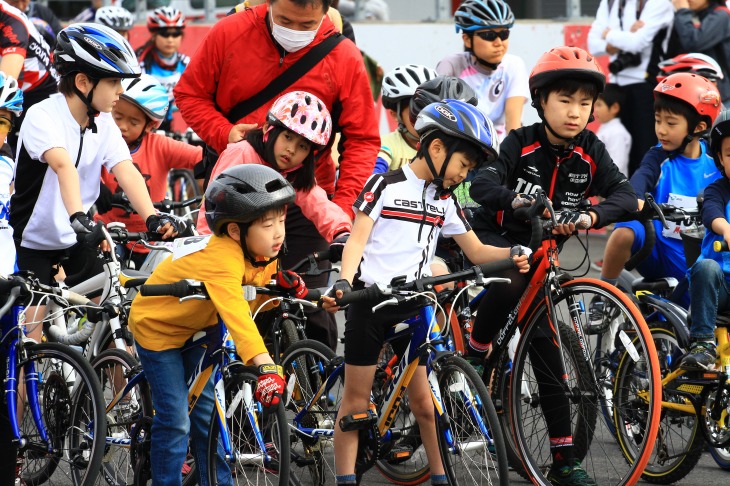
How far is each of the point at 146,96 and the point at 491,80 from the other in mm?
2702

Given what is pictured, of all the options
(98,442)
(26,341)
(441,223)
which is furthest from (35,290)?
(441,223)

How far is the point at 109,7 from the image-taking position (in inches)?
544

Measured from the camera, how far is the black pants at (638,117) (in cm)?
1303

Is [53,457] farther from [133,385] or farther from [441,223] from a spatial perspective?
[441,223]

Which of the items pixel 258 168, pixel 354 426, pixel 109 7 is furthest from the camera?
pixel 109 7

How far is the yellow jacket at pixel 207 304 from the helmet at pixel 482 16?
433 centimetres

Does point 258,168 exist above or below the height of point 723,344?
above

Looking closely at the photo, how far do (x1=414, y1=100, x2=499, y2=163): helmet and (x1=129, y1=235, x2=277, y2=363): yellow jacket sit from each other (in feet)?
2.95

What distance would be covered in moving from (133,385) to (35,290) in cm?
64

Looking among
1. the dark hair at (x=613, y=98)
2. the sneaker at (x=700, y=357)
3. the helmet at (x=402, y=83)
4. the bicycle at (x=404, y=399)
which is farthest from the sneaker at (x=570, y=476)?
the dark hair at (x=613, y=98)

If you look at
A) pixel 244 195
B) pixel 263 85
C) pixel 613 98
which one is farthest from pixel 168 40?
pixel 244 195

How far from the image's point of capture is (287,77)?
7.06 metres

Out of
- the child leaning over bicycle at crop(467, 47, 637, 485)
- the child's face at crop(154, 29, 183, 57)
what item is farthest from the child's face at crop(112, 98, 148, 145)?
the child's face at crop(154, 29, 183, 57)

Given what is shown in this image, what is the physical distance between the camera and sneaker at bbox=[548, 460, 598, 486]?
617 cm
